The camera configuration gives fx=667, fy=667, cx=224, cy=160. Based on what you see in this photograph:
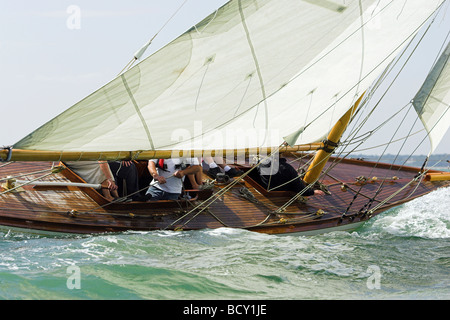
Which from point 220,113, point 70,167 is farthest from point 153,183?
point 220,113

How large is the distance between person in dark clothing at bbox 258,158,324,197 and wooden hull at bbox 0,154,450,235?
136 millimetres

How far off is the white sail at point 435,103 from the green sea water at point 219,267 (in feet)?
6.39

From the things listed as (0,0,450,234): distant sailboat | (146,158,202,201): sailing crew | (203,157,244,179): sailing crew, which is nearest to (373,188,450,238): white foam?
(0,0,450,234): distant sailboat

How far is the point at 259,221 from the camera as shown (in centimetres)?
946

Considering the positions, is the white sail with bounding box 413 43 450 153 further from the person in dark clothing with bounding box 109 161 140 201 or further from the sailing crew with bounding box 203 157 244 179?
the person in dark clothing with bounding box 109 161 140 201

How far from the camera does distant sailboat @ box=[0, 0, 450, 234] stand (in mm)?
7320

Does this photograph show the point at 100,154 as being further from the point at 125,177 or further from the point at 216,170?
the point at 216,170

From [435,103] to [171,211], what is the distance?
15.2 feet

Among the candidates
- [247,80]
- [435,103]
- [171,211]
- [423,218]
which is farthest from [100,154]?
[423,218]

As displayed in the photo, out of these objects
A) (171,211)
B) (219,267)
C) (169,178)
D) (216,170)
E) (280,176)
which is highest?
(216,170)

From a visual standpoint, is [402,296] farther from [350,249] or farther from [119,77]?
[119,77]

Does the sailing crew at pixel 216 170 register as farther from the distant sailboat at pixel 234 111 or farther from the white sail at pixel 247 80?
the white sail at pixel 247 80

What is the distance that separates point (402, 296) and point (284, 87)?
Answer: 3382mm

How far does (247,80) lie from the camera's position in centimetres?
805
